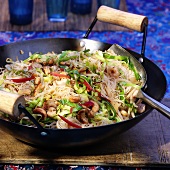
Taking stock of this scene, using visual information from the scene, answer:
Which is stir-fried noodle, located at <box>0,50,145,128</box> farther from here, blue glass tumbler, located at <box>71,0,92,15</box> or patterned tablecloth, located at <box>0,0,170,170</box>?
blue glass tumbler, located at <box>71,0,92,15</box>

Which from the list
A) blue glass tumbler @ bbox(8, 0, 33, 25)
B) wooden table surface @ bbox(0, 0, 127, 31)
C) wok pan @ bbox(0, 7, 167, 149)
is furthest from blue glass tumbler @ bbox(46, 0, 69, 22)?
wok pan @ bbox(0, 7, 167, 149)

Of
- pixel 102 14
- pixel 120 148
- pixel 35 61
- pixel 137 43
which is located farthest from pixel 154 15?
pixel 120 148

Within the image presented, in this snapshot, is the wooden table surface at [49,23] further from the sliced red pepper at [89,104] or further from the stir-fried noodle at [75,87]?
the sliced red pepper at [89,104]

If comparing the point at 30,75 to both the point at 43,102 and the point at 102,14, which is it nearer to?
the point at 43,102

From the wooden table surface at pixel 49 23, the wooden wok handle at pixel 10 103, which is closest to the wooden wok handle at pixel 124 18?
the wooden wok handle at pixel 10 103

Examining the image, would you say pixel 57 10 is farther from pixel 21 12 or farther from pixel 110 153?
pixel 110 153
